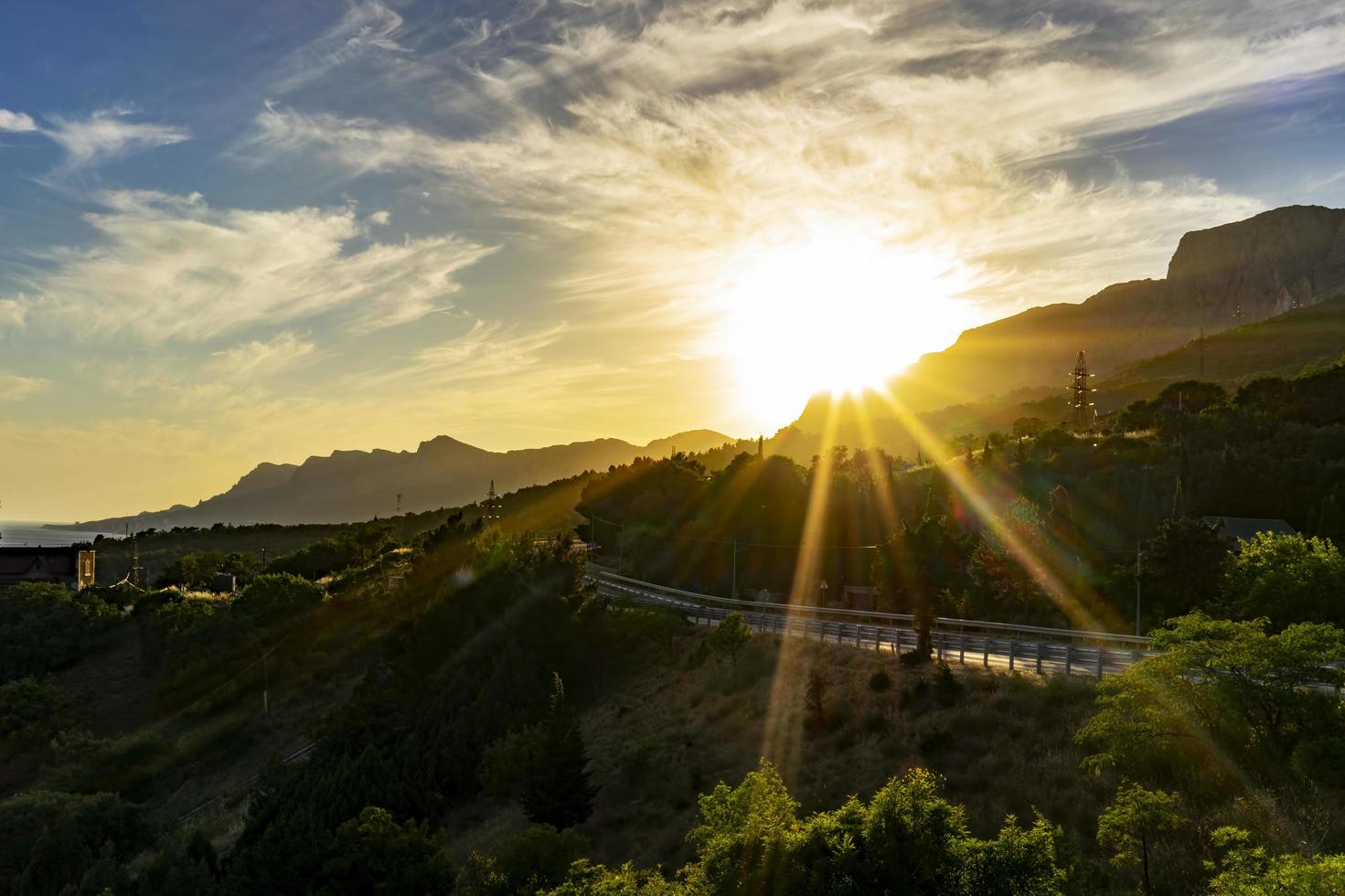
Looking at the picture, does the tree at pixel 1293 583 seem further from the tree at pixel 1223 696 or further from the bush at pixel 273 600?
the bush at pixel 273 600

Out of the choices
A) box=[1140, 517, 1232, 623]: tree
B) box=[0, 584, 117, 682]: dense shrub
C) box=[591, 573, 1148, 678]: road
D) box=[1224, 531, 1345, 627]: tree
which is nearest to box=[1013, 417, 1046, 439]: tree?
box=[591, 573, 1148, 678]: road

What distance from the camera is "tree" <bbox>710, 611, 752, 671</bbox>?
3797 centimetres

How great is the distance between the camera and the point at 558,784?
94.7ft

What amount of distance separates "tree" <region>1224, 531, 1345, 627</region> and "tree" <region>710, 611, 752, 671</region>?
61.8ft

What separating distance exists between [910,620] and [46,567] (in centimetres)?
8798

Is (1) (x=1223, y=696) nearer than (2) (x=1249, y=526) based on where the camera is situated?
Yes

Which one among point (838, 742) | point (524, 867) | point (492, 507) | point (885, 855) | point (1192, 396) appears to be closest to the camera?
point (885, 855)

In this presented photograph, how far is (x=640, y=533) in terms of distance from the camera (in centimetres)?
7525

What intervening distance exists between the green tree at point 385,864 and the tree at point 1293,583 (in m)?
26.0

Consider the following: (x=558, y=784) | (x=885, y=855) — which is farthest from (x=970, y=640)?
(x=885, y=855)

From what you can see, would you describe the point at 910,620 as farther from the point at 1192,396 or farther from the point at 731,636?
the point at 1192,396

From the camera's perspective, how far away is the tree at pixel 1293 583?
90.0 feet

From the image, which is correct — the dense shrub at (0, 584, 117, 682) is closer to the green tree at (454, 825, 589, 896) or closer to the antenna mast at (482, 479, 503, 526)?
the antenna mast at (482, 479, 503, 526)

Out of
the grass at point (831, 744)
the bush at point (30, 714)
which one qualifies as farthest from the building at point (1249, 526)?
the bush at point (30, 714)
